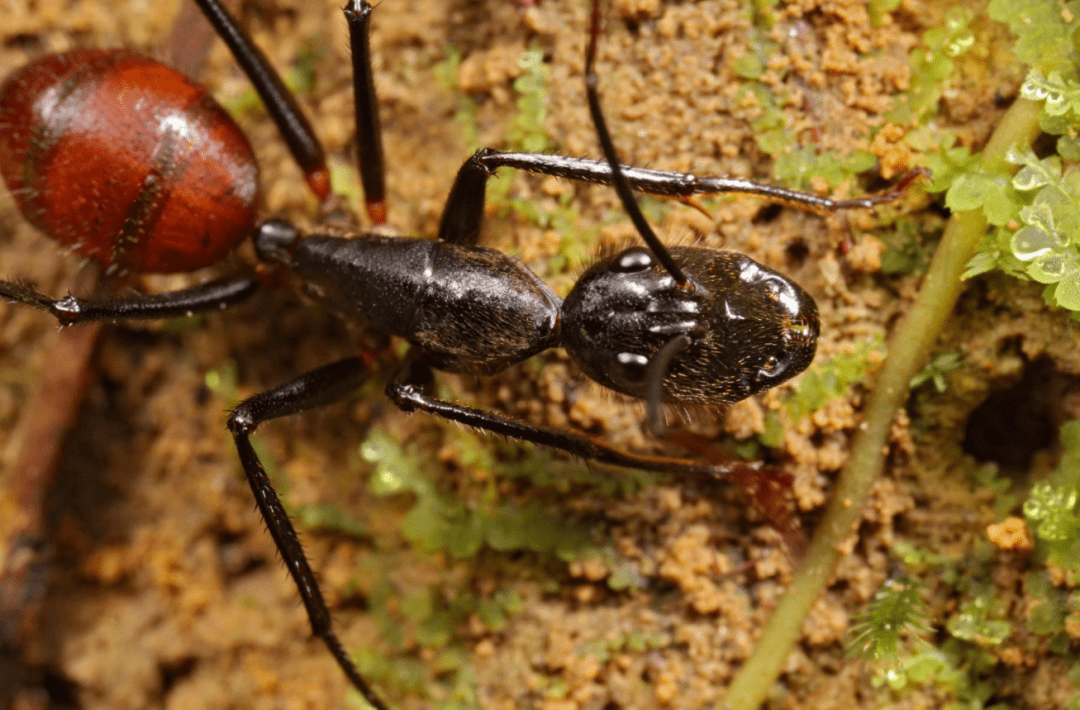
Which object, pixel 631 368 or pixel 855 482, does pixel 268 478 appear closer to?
pixel 631 368

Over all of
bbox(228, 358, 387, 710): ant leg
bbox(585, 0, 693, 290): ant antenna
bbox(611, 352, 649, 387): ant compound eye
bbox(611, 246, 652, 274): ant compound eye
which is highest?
bbox(611, 246, 652, 274): ant compound eye

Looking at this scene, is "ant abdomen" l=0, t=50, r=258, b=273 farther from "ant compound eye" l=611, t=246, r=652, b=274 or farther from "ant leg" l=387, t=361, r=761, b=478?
"ant compound eye" l=611, t=246, r=652, b=274

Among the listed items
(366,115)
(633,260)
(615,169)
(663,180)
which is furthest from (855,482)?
A: (366,115)

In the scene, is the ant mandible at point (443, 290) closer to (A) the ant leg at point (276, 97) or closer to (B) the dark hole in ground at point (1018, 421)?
(A) the ant leg at point (276, 97)

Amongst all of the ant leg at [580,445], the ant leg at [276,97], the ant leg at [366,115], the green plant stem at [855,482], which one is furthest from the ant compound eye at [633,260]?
the ant leg at [276,97]

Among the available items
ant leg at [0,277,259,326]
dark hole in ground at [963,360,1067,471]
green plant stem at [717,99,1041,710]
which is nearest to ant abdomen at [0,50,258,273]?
ant leg at [0,277,259,326]
